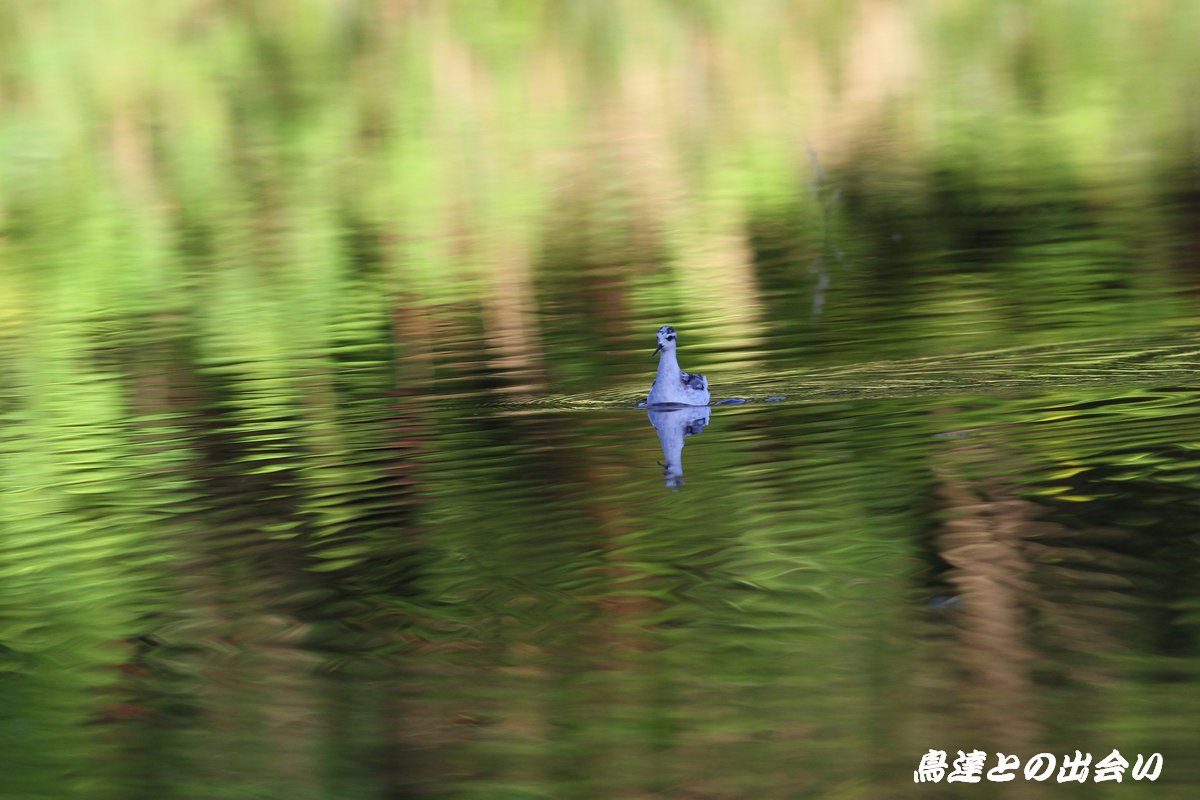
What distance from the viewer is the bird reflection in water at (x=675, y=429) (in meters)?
12.4

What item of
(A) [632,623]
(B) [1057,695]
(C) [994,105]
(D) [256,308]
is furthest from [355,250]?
(B) [1057,695]

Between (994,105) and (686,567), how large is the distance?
947 inches

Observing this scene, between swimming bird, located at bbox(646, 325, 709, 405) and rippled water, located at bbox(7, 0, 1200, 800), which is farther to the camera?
swimming bird, located at bbox(646, 325, 709, 405)

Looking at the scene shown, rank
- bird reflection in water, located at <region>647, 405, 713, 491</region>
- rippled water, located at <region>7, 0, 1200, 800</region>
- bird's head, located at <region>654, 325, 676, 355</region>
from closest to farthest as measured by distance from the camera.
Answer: rippled water, located at <region>7, 0, 1200, 800</region> < bird reflection in water, located at <region>647, 405, 713, 491</region> < bird's head, located at <region>654, 325, 676, 355</region>

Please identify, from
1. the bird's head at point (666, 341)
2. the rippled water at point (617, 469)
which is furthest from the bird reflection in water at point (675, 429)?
the bird's head at point (666, 341)

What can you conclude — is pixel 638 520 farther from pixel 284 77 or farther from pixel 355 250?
pixel 284 77

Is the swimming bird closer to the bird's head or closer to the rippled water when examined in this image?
the bird's head

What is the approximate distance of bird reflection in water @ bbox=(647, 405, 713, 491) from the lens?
1236 cm

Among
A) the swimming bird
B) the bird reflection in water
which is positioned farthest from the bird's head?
the bird reflection in water

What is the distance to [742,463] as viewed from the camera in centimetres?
1245

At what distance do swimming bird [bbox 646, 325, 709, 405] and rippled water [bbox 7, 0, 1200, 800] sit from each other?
275 mm

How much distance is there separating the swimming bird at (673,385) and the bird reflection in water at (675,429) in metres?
0.07

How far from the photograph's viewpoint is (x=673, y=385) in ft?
46.0

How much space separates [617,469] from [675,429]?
104 cm
